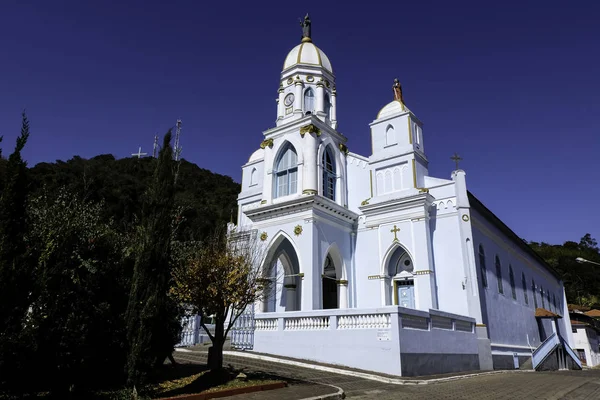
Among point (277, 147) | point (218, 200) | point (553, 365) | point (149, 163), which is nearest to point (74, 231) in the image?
point (277, 147)

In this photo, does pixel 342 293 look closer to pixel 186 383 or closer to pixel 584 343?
pixel 186 383

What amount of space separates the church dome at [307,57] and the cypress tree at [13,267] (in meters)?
21.3

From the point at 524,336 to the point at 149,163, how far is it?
53.5m

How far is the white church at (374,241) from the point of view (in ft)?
56.3

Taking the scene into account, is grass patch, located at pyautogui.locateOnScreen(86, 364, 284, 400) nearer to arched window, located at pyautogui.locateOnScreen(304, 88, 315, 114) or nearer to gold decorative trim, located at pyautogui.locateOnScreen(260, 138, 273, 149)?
gold decorative trim, located at pyautogui.locateOnScreen(260, 138, 273, 149)

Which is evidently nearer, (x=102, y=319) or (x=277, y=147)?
(x=102, y=319)

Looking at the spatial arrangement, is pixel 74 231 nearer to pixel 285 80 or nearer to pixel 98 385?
pixel 98 385

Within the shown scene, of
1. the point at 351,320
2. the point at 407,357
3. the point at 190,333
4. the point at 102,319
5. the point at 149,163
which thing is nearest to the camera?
the point at 102,319

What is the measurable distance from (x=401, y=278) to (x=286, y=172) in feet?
27.3

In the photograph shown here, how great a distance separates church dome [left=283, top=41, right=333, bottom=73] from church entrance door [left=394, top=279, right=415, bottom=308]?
1397 centimetres

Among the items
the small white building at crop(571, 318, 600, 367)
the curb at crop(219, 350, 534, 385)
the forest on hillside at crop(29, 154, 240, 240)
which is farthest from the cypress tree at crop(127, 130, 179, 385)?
the small white building at crop(571, 318, 600, 367)

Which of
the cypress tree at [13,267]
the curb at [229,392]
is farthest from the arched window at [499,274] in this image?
the cypress tree at [13,267]

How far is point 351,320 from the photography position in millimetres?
14664

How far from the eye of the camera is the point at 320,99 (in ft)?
85.6
